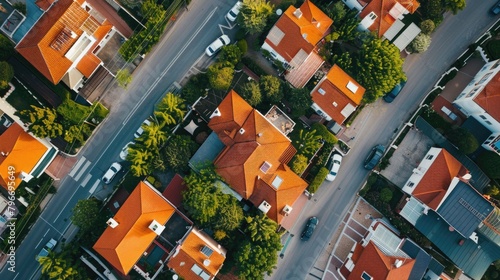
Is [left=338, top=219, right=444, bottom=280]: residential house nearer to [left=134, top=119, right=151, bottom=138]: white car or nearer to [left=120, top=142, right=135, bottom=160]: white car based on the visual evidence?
[left=134, top=119, right=151, bottom=138]: white car

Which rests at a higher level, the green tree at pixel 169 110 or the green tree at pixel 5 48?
the green tree at pixel 169 110

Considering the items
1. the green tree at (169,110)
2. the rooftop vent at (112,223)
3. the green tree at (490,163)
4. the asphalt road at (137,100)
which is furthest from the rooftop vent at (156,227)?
the green tree at (490,163)

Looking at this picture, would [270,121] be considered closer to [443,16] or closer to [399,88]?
[399,88]

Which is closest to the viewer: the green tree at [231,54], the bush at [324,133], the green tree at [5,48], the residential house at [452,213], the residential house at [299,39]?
the residential house at [452,213]

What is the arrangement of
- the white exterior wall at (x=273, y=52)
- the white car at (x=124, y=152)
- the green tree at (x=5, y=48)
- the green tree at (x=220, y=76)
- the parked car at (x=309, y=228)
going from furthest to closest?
the parked car at (x=309, y=228), the white car at (x=124, y=152), the green tree at (x=5, y=48), the white exterior wall at (x=273, y=52), the green tree at (x=220, y=76)

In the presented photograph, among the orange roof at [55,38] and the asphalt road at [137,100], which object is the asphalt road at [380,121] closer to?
the asphalt road at [137,100]

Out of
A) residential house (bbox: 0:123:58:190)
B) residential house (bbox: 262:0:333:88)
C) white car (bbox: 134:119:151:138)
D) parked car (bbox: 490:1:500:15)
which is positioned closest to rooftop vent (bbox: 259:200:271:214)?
residential house (bbox: 262:0:333:88)

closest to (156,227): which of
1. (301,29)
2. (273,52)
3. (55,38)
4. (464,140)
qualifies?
(273,52)
